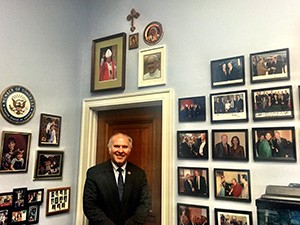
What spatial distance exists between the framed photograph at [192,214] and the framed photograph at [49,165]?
109 cm

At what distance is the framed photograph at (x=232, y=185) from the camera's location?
1749mm

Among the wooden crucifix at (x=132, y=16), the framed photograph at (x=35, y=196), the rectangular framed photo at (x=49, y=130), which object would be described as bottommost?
the framed photograph at (x=35, y=196)

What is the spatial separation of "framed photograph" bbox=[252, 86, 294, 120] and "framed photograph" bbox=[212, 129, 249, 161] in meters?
0.16

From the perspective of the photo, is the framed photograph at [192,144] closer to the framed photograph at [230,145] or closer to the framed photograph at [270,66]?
the framed photograph at [230,145]

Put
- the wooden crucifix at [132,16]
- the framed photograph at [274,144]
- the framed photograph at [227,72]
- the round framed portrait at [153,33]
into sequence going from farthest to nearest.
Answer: the wooden crucifix at [132,16], the round framed portrait at [153,33], the framed photograph at [227,72], the framed photograph at [274,144]

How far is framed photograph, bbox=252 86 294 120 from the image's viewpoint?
1674 millimetres

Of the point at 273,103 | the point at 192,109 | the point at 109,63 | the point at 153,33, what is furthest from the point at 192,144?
the point at 109,63

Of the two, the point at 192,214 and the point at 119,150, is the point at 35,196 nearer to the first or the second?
the point at 119,150

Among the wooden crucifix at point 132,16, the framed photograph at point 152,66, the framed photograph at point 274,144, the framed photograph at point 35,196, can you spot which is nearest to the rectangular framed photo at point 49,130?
the framed photograph at point 35,196

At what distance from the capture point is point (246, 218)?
67.7 inches

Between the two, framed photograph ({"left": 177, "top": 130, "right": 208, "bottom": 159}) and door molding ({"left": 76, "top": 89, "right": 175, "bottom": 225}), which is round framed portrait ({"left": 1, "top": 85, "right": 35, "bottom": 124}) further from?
framed photograph ({"left": 177, "top": 130, "right": 208, "bottom": 159})

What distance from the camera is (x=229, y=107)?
186 cm

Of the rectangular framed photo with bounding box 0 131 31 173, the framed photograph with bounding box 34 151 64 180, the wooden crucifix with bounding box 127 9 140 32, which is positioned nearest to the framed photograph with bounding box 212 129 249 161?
the wooden crucifix with bounding box 127 9 140 32

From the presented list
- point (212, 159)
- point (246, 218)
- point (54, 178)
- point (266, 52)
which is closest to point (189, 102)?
point (212, 159)
